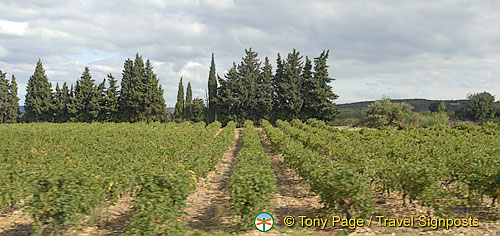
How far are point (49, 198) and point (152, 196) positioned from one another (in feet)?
4.82

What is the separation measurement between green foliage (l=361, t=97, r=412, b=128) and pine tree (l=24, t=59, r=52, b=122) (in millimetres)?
41540

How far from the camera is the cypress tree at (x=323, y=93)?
130ft

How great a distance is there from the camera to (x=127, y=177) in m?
6.84

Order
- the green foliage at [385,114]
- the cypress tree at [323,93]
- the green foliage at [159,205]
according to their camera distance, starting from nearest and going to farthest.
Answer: the green foliage at [159,205], the green foliage at [385,114], the cypress tree at [323,93]

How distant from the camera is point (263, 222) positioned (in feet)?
17.9

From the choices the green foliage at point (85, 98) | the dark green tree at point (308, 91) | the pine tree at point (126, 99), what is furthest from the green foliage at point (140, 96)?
the dark green tree at point (308, 91)

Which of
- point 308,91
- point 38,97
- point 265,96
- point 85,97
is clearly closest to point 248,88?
point 265,96

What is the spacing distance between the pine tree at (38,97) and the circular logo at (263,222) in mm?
47925

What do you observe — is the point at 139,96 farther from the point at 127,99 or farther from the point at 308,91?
Result: the point at 308,91

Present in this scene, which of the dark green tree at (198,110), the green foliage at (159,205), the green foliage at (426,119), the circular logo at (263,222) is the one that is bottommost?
the circular logo at (263,222)

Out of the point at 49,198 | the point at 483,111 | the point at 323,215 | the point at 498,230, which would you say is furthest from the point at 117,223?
the point at 483,111

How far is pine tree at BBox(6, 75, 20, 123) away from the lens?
151 ft

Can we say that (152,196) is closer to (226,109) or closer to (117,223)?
(117,223)

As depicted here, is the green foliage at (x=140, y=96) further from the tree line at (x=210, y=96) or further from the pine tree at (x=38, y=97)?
the pine tree at (x=38, y=97)
